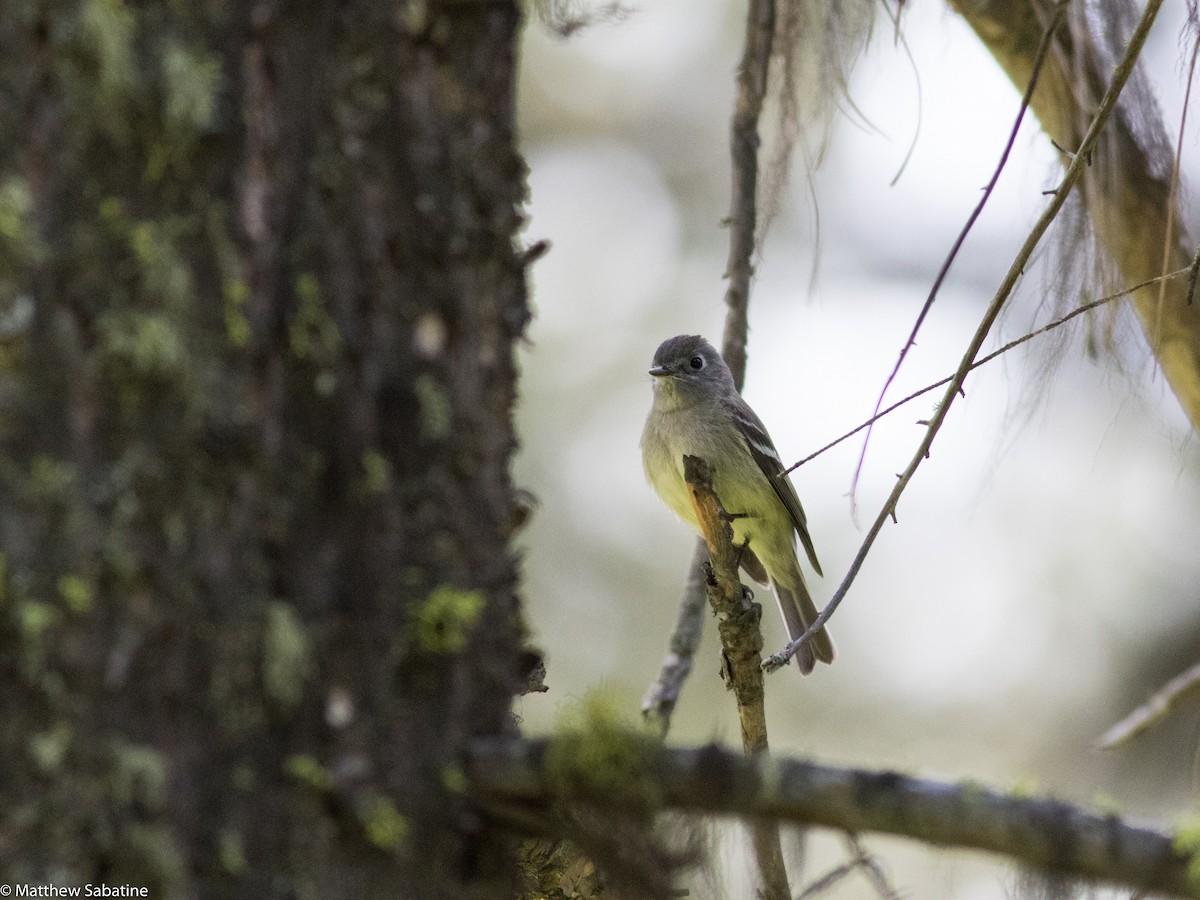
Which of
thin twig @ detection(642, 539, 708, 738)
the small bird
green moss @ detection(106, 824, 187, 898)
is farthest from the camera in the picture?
the small bird

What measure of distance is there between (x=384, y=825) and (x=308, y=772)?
12cm

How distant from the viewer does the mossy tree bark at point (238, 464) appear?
4.66 ft

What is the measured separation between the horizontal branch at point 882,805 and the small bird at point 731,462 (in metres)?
4.68

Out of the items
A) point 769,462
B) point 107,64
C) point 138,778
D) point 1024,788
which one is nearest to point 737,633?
point 1024,788

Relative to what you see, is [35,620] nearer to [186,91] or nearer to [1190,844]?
[186,91]

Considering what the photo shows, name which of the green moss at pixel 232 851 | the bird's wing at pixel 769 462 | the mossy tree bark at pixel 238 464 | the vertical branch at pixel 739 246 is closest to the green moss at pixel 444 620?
the mossy tree bark at pixel 238 464

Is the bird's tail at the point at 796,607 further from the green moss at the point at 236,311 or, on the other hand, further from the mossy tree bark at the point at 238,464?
the green moss at the point at 236,311

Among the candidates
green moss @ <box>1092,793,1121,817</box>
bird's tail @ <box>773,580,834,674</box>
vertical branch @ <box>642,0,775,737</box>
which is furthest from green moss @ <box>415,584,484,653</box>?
bird's tail @ <box>773,580,834,674</box>

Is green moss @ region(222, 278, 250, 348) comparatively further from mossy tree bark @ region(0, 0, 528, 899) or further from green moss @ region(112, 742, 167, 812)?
green moss @ region(112, 742, 167, 812)

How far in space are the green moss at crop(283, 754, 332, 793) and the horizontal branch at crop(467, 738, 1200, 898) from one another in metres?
0.20

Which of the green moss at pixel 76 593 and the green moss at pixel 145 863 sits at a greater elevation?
the green moss at pixel 76 593

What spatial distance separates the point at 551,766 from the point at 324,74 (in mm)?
955

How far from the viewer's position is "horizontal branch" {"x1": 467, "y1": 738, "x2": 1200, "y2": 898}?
148 centimetres

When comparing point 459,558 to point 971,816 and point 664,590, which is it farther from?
point 664,590
